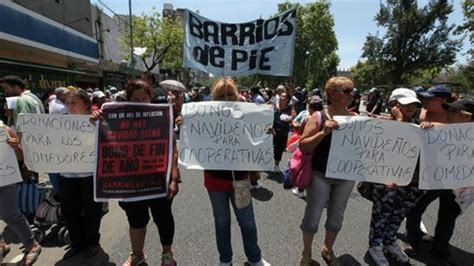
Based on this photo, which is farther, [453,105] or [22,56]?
[22,56]

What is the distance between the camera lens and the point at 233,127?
10.2 feet

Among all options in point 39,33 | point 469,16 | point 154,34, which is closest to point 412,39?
point 469,16

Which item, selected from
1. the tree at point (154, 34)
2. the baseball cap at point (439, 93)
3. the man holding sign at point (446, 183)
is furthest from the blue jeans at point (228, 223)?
the tree at point (154, 34)

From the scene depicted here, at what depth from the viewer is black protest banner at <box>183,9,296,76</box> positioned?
4.81m

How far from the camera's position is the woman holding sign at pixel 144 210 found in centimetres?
305

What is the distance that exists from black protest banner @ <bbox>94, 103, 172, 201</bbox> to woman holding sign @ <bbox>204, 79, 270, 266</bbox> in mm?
458

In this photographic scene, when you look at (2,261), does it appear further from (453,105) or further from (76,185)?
(453,105)

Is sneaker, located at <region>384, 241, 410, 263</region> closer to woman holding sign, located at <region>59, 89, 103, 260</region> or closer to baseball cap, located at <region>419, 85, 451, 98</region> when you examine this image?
baseball cap, located at <region>419, 85, 451, 98</region>

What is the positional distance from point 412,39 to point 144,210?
44.9m

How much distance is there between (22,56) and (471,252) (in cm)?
1906

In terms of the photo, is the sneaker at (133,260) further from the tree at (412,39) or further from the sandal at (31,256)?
the tree at (412,39)

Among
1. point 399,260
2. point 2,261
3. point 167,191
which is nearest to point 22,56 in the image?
point 2,261

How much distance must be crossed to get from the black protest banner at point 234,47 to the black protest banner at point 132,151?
2000mm

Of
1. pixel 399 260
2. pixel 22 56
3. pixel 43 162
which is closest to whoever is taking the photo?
pixel 43 162
